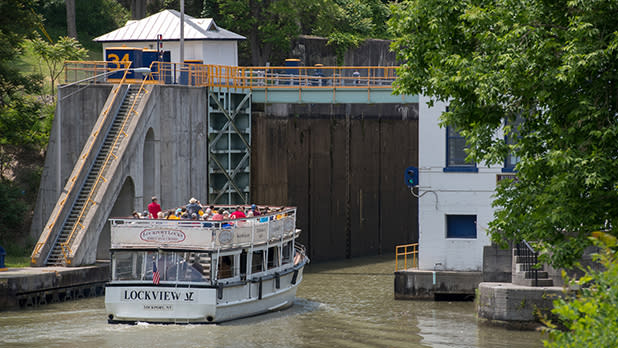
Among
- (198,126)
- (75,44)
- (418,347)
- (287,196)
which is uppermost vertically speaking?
(75,44)

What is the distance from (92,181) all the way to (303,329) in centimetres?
1227

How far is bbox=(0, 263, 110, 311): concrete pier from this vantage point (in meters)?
33.2

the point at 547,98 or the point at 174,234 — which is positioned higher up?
the point at 547,98

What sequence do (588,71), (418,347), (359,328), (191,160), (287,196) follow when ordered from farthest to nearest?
(287,196) → (191,160) → (359,328) → (418,347) → (588,71)

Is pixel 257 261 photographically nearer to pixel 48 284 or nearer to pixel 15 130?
pixel 48 284

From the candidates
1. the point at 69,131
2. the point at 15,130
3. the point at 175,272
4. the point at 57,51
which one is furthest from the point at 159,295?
the point at 57,51

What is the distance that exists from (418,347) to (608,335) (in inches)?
630

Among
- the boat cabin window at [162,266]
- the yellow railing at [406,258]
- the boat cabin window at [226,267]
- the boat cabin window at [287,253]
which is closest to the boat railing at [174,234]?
the boat cabin window at [162,266]

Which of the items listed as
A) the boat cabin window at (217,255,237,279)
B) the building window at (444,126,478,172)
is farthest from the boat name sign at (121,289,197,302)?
the building window at (444,126,478,172)

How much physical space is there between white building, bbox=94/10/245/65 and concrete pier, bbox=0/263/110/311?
46.5ft

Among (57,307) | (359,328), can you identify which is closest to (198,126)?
(57,307)

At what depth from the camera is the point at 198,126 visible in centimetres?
4359

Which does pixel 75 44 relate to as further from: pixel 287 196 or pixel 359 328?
pixel 359 328

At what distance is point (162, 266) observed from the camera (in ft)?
96.5
